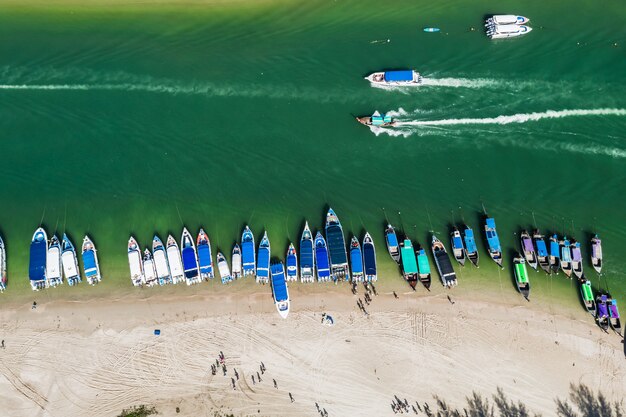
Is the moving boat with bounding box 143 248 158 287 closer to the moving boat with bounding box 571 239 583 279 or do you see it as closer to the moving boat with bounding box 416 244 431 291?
the moving boat with bounding box 416 244 431 291

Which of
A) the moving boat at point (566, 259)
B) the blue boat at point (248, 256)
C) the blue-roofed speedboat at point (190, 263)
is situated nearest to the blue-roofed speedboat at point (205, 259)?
the blue-roofed speedboat at point (190, 263)

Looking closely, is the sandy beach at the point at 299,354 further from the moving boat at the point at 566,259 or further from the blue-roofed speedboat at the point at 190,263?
the moving boat at the point at 566,259

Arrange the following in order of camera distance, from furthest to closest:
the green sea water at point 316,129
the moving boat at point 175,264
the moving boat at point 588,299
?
the green sea water at point 316,129
the moving boat at point 175,264
the moving boat at point 588,299

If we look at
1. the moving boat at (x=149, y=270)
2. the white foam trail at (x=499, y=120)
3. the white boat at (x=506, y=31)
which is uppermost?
the white boat at (x=506, y=31)

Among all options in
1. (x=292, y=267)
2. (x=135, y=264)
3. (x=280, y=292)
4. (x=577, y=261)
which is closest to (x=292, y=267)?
(x=292, y=267)

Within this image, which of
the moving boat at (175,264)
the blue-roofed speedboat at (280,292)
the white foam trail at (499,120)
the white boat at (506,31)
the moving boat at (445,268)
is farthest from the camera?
the white boat at (506,31)

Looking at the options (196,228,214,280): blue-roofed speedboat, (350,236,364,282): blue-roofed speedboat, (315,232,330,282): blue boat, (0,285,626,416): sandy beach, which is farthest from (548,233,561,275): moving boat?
(196,228,214,280): blue-roofed speedboat

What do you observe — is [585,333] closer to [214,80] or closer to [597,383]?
[597,383]

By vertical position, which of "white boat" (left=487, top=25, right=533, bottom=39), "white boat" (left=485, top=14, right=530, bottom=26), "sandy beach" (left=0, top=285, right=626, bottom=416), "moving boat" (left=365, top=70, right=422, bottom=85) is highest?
"white boat" (left=485, top=14, right=530, bottom=26)
